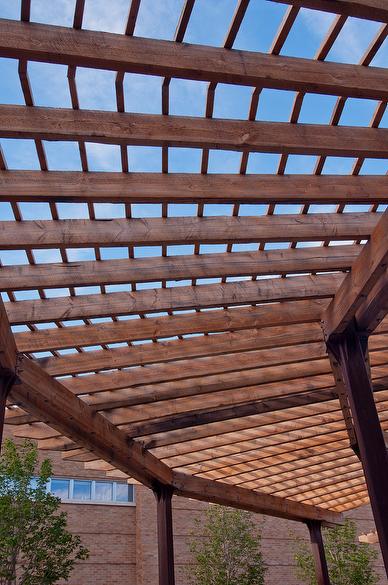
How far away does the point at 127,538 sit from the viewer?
17.9 m

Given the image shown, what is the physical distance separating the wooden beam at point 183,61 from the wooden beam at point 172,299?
2.91 meters

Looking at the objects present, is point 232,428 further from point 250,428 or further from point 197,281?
point 197,281

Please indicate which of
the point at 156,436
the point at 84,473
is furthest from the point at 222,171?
the point at 84,473

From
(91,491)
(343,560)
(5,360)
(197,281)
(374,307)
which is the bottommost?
(343,560)

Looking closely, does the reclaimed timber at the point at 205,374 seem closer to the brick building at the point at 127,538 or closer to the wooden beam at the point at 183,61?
the wooden beam at the point at 183,61

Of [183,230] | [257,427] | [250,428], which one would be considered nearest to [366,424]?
[183,230]

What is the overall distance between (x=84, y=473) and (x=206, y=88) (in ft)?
51.7

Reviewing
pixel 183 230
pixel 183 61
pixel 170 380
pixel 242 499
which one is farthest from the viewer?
pixel 242 499

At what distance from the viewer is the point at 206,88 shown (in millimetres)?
4520

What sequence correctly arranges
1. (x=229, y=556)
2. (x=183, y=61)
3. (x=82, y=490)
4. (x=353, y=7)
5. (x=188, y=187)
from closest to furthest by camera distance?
(x=353, y=7)
(x=183, y=61)
(x=188, y=187)
(x=229, y=556)
(x=82, y=490)

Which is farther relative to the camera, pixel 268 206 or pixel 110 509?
pixel 110 509

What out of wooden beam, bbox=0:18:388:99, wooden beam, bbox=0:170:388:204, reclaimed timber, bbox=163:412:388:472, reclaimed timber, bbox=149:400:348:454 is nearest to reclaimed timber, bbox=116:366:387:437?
reclaimed timber, bbox=149:400:348:454

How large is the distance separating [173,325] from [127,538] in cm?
1274

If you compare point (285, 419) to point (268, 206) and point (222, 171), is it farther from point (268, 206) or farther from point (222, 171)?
point (222, 171)
